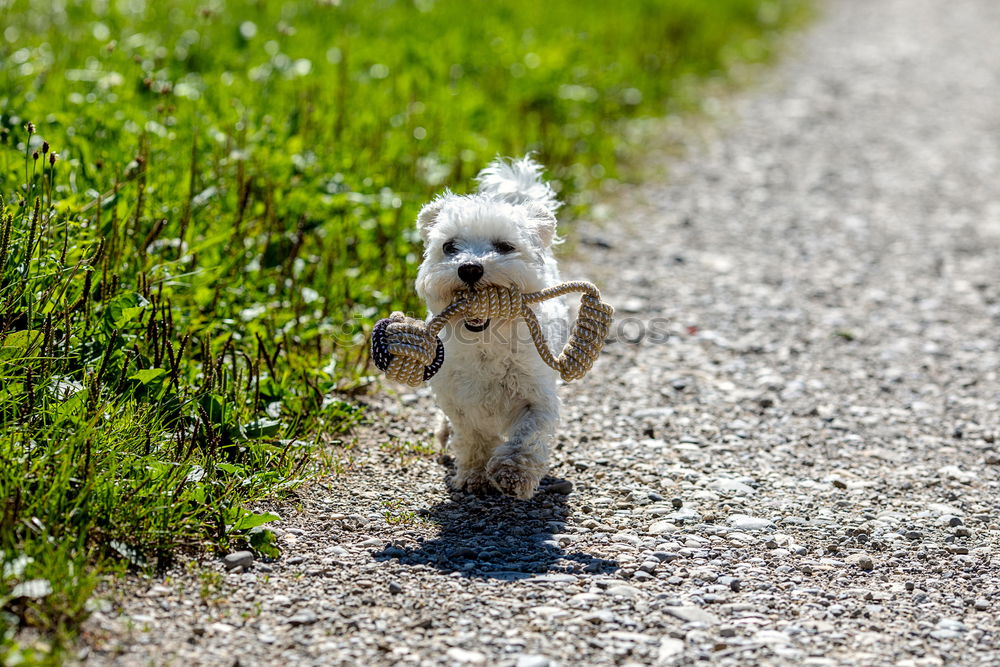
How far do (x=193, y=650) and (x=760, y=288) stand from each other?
5.46 metres

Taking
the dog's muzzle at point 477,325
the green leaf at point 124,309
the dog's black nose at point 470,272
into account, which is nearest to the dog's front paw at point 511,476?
the dog's muzzle at point 477,325

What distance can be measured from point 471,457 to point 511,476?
398 mm

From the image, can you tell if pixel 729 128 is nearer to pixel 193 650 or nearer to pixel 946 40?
pixel 946 40

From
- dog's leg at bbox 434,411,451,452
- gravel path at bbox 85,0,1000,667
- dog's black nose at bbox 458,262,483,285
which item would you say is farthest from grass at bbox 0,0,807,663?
dog's black nose at bbox 458,262,483,285

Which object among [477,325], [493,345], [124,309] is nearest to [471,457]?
[493,345]

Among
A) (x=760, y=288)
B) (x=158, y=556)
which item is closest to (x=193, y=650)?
(x=158, y=556)

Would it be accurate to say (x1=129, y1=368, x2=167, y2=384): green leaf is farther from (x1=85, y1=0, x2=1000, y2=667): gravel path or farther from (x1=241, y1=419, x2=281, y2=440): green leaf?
(x1=85, y1=0, x2=1000, y2=667): gravel path

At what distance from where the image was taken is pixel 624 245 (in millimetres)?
8914

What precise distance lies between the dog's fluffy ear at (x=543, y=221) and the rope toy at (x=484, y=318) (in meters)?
0.32

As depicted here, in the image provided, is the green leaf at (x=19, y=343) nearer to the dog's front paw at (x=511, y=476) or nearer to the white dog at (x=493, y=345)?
the white dog at (x=493, y=345)

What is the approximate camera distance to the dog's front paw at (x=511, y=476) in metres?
4.79

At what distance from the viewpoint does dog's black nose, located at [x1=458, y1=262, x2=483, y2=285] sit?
4559mm

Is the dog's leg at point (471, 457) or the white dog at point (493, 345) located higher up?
the white dog at point (493, 345)

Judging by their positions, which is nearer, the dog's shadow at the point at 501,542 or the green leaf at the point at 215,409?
the dog's shadow at the point at 501,542
